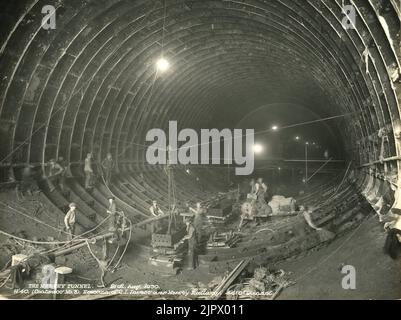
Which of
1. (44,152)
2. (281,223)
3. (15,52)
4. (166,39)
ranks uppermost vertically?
(166,39)

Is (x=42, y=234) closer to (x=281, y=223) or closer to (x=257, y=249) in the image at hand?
(x=257, y=249)

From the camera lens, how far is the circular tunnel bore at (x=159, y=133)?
7.07 meters

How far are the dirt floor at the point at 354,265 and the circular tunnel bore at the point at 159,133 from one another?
1.5 inches

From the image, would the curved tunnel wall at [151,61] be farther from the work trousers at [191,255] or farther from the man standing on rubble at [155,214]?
the work trousers at [191,255]

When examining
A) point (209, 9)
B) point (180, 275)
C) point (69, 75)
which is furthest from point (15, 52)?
point (180, 275)

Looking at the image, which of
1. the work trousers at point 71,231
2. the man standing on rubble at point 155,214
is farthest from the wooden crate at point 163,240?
the work trousers at point 71,231

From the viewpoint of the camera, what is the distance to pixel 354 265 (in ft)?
22.0

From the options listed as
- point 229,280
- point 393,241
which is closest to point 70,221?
point 229,280

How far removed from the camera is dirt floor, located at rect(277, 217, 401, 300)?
5.71m

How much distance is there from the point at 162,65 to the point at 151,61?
0.63 meters

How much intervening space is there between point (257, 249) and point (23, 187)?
7201mm

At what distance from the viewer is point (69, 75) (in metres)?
10.9
